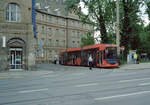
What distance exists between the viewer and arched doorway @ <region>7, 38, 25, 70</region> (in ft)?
86.6

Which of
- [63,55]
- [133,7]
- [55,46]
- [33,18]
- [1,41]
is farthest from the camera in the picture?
[55,46]

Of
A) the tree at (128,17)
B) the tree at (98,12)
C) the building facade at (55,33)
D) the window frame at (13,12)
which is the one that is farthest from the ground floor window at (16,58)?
the building facade at (55,33)

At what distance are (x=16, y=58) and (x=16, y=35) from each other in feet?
9.41

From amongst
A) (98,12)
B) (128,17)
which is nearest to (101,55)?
(128,17)

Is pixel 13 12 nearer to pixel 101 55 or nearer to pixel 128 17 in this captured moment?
pixel 101 55

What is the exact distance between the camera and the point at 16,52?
2688 cm

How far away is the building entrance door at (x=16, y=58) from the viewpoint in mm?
26638

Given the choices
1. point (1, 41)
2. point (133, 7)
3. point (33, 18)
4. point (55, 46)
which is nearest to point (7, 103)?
point (1, 41)

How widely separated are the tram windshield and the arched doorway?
10.5 meters

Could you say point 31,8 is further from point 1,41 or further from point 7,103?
point 7,103

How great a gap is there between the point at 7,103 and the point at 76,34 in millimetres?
65170

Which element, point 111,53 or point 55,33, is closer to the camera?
point 111,53

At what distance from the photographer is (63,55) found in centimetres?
4419

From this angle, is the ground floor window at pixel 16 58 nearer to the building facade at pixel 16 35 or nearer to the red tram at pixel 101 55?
the building facade at pixel 16 35
